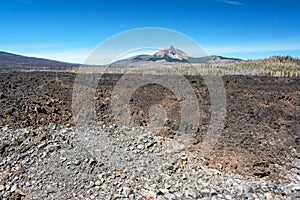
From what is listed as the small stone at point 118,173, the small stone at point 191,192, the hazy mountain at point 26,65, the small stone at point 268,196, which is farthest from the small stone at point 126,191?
the hazy mountain at point 26,65

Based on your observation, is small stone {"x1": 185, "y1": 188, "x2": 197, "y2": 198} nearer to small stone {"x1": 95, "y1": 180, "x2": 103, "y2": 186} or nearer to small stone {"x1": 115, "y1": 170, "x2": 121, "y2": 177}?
small stone {"x1": 115, "y1": 170, "x2": 121, "y2": 177}

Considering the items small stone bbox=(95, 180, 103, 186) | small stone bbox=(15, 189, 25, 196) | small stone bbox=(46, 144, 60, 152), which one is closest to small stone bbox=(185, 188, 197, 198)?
small stone bbox=(95, 180, 103, 186)

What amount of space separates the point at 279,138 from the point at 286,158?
3.49 feet

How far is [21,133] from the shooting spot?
7.76m

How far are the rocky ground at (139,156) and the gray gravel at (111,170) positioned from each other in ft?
0.07

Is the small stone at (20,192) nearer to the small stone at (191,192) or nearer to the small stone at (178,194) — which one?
the small stone at (178,194)

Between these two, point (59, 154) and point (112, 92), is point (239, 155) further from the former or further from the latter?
point (112, 92)

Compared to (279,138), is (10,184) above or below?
below

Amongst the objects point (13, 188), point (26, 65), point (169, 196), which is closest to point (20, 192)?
point (13, 188)

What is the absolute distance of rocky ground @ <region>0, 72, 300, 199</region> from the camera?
5.68 meters

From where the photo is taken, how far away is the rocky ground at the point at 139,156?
5676mm

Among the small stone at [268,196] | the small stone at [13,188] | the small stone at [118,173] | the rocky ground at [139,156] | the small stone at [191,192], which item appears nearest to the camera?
the small stone at [268,196]

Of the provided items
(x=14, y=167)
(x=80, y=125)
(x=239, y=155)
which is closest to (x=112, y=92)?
(x=80, y=125)

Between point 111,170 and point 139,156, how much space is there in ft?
2.72
